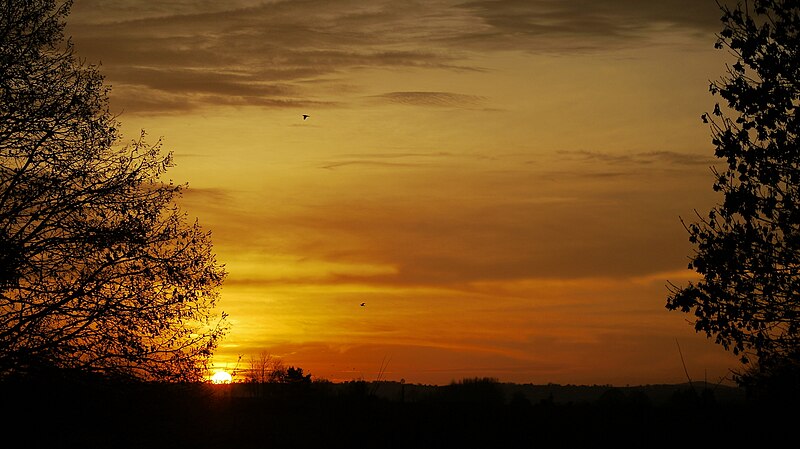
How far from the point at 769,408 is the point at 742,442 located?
9.21 ft

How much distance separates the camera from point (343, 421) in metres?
28.2

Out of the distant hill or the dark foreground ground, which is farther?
the distant hill

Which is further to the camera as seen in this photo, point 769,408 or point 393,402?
point 393,402

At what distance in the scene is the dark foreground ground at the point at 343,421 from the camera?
760 inches

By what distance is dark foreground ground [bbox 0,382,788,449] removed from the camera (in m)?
19.3

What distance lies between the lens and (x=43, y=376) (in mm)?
18359

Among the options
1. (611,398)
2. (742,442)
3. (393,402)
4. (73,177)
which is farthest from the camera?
(611,398)

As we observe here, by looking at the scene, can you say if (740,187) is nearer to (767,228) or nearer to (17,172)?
(767,228)

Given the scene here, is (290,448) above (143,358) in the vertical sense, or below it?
below

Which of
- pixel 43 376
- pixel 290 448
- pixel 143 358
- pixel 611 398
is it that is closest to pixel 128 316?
pixel 143 358

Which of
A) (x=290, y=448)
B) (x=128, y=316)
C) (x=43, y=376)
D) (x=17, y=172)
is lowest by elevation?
(x=290, y=448)

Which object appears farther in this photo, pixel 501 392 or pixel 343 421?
pixel 501 392

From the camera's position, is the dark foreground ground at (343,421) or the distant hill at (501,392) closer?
the dark foreground ground at (343,421)

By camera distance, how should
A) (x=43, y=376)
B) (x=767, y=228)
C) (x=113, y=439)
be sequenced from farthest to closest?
(x=113, y=439), (x=43, y=376), (x=767, y=228)
